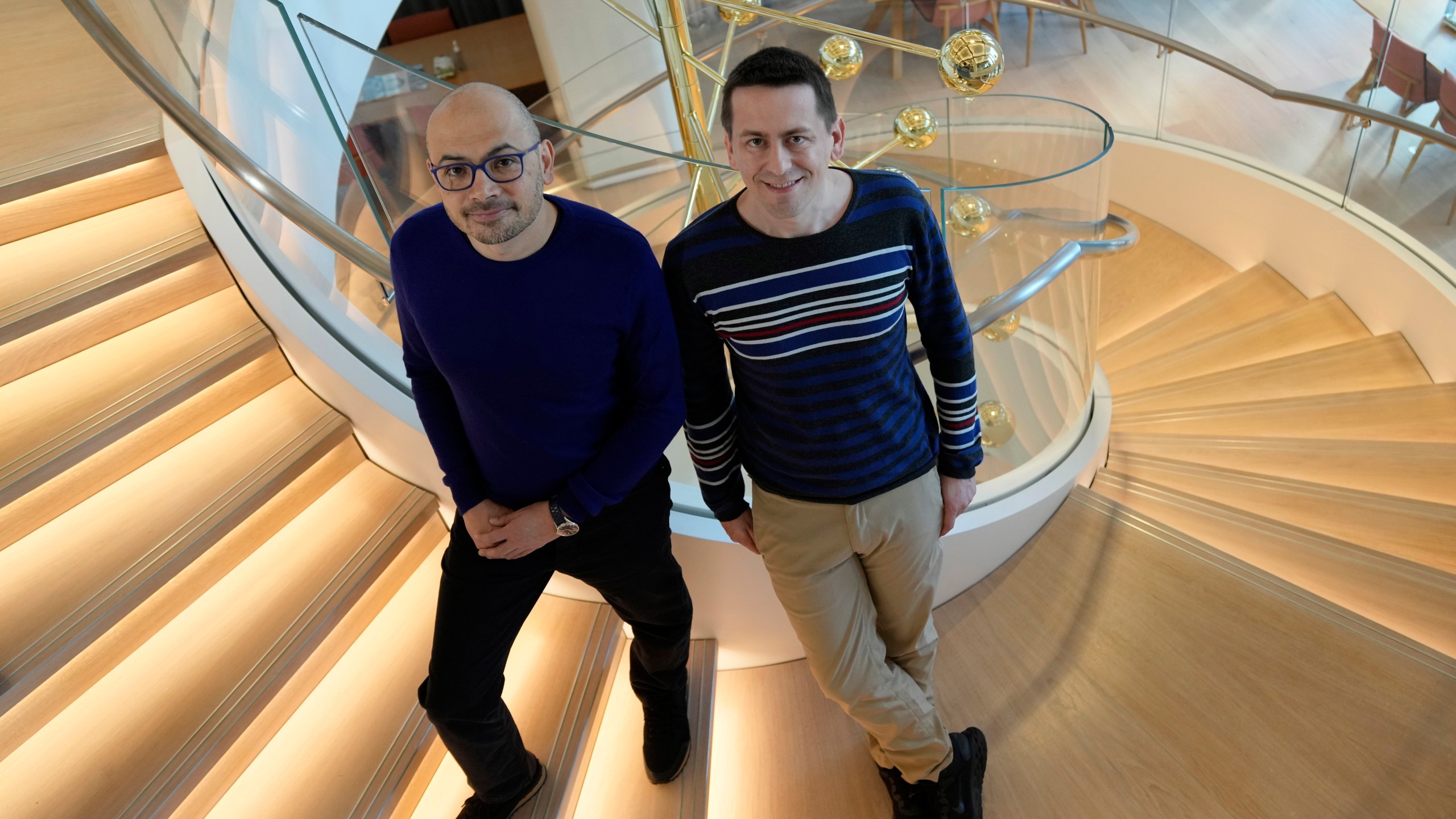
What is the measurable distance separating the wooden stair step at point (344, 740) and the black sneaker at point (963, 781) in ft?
3.44

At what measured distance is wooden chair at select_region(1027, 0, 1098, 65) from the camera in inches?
181

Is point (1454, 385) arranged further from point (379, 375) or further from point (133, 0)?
point (133, 0)

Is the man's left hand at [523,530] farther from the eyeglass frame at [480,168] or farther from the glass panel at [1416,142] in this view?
the glass panel at [1416,142]

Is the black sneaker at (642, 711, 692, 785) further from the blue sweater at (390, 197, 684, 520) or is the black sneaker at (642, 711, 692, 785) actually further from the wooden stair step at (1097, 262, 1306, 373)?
the wooden stair step at (1097, 262, 1306, 373)

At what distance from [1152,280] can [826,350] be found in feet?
13.6

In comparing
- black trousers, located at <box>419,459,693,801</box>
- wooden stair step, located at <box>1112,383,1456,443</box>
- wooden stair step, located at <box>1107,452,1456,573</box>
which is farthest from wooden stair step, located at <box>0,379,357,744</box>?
wooden stair step, located at <box>1112,383,1456,443</box>

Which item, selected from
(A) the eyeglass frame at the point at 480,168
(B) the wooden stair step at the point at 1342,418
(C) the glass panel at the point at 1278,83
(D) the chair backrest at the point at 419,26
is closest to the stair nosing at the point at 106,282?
(A) the eyeglass frame at the point at 480,168

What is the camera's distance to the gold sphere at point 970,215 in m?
2.37

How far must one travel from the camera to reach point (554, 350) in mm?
1329

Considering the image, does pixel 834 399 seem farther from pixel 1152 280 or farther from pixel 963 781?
pixel 1152 280

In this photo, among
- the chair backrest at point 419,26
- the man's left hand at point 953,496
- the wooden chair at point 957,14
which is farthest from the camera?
the chair backrest at point 419,26

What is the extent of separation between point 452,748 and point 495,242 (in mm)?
951

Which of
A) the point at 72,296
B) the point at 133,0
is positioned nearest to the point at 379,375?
the point at 72,296

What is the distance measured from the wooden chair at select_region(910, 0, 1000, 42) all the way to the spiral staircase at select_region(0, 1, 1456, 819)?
3.29 metres
